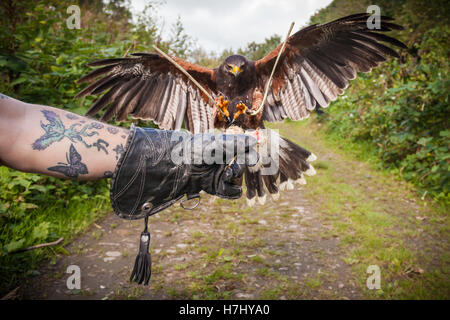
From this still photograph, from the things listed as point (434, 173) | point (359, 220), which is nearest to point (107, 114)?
point (359, 220)

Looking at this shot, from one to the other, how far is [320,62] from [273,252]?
7.18 ft

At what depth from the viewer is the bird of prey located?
2445mm

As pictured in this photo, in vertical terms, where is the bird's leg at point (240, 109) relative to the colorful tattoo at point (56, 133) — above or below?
above

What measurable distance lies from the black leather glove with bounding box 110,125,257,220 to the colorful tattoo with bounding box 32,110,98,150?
0.23 metres

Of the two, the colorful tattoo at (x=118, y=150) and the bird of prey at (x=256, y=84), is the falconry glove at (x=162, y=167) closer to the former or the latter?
the colorful tattoo at (x=118, y=150)

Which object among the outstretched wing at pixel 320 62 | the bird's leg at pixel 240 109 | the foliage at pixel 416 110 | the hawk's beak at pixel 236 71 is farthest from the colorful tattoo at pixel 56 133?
the foliage at pixel 416 110

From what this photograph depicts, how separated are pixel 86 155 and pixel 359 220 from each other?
3.97 m

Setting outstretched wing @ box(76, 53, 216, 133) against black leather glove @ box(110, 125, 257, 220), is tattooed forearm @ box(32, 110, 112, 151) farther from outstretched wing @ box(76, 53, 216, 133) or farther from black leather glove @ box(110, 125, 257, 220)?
outstretched wing @ box(76, 53, 216, 133)

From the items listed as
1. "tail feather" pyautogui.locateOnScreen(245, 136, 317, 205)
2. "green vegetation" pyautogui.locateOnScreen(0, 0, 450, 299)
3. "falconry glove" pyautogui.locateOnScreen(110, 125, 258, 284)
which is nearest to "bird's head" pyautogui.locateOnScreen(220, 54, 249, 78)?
"tail feather" pyautogui.locateOnScreen(245, 136, 317, 205)

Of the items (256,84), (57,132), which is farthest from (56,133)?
(256,84)

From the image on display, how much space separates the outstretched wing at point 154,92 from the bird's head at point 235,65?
278 mm

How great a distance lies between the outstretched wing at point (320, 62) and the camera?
7.89 ft

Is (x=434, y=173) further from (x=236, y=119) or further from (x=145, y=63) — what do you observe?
(x=145, y=63)

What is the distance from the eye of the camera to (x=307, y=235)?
3.73m
